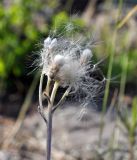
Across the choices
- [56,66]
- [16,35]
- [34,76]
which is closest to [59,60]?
[56,66]

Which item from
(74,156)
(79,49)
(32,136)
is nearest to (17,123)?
(32,136)

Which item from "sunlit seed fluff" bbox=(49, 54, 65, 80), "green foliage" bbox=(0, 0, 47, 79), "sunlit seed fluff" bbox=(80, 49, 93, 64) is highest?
"green foliage" bbox=(0, 0, 47, 79)

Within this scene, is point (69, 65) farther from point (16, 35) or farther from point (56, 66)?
point (16, 35)

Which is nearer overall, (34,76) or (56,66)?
(56,66)

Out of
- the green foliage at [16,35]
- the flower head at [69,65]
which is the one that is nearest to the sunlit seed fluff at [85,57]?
the flower head at [69,65]

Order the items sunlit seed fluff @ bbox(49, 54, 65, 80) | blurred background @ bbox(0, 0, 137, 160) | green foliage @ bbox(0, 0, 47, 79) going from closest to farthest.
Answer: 1. sunlit seed fluff @ bbox(49, 54, 65, 80)
2. blurred background @ bbox(0, 0, 137, 160)
3. green foliage @ bbox(0, 0, 47, 79)

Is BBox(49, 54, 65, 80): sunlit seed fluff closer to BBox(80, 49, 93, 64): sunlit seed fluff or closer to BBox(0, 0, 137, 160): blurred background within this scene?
BBox(80, 49, 93, 64): sunlit seed fluff

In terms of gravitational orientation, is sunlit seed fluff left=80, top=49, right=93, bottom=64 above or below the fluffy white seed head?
above

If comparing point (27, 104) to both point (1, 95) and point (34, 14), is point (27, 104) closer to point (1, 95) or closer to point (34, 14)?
point (1, 95)

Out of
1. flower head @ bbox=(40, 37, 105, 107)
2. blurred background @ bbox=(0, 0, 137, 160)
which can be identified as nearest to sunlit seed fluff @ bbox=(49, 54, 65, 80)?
→ flower head @ bbox=(40, 37, 105, 107)

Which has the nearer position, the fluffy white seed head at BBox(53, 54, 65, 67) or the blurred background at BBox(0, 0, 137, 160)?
the fluffy white seed head at BBox(53, 54, 65, 67)
